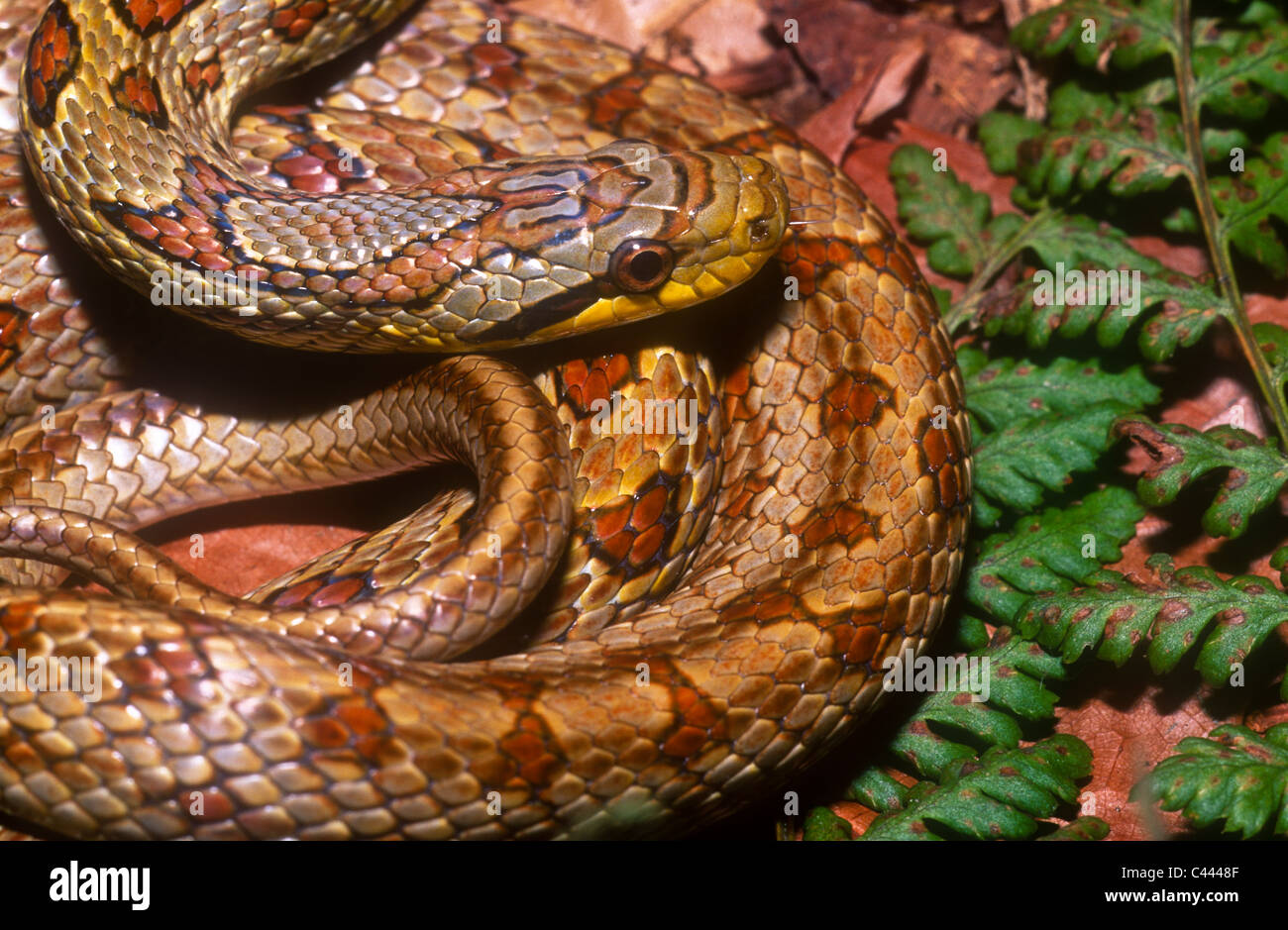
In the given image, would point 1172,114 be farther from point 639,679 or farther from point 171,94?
point 171,94

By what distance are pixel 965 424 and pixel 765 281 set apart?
3.47ft

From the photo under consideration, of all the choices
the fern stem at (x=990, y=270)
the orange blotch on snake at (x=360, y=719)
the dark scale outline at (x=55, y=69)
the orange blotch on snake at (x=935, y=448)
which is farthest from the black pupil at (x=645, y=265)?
the dark scale outline at (x=55, y=69)

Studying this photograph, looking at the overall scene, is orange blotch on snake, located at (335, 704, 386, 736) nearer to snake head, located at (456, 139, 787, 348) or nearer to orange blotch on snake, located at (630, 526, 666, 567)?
orange blotch on snake, located at (630, 526, 666, 567)

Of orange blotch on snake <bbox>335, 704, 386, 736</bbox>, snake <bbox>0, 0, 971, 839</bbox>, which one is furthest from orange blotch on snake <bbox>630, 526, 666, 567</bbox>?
orange blotch on snake <bbox>335, 704, 386, 736</bbox>

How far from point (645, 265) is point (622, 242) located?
0.42 ft

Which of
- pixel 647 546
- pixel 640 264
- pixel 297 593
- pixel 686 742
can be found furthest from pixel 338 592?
pixel 640 264

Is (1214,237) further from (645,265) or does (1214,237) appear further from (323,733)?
(323,733)

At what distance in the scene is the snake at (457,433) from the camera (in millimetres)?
3391

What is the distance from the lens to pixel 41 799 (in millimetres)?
3461

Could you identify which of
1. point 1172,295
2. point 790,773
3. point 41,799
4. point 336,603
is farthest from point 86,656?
point 1172,295

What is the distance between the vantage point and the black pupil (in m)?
4.26

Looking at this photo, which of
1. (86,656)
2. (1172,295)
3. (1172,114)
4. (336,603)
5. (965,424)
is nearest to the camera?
(86,656)
